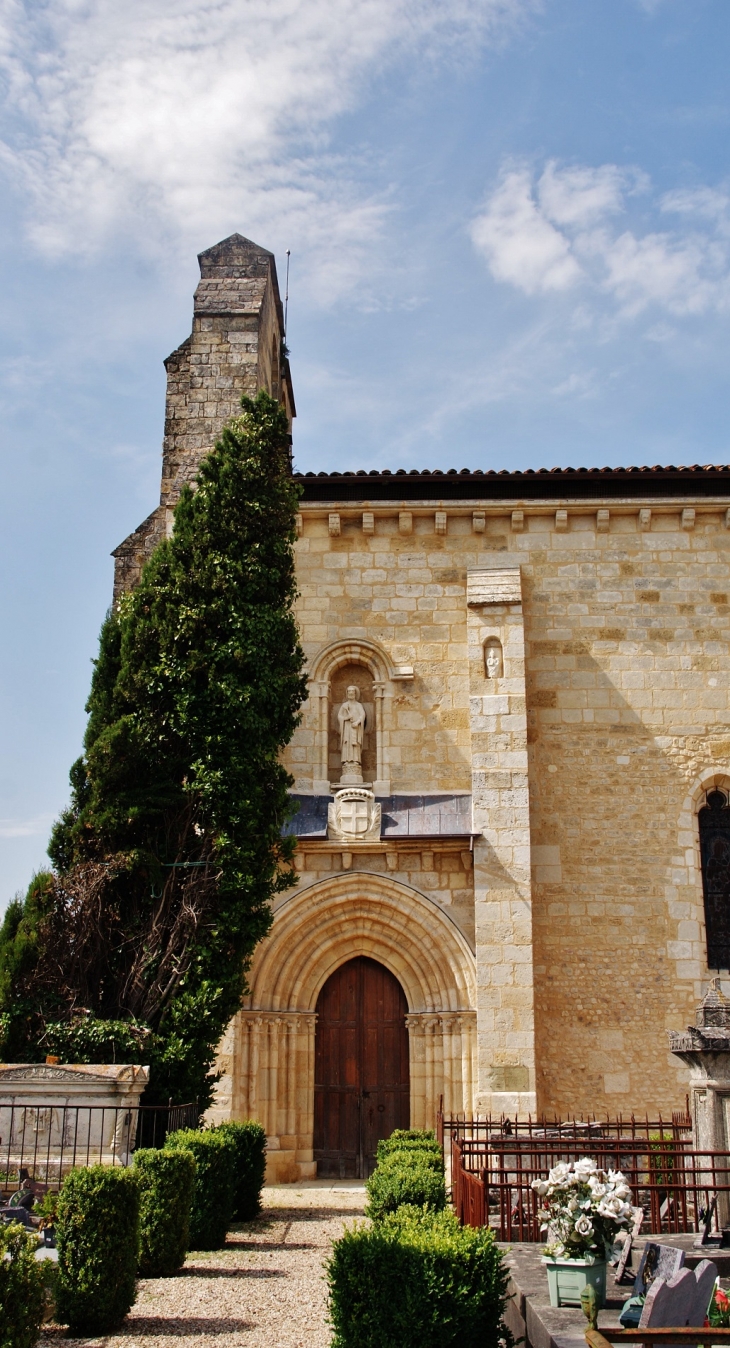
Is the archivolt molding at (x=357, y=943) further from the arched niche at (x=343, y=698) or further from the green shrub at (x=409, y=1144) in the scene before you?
the green shrub at (x=409, y=1144)

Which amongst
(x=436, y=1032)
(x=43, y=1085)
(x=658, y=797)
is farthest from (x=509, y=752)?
(x=43, y=1085)

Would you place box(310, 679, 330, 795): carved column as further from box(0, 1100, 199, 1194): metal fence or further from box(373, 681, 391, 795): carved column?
box(0, 1100, 199, 1194): metal fence

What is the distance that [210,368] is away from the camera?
15883 mm

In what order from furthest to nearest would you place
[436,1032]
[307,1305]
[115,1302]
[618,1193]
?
[436,1032]
[307,1305]
[115,1302]
[618,1193]

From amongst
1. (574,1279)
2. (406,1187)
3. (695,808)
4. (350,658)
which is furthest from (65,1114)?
(695,808)

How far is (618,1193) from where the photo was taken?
5625 millimetres

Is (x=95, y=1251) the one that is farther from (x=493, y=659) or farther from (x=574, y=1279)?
(x=493, y=659)

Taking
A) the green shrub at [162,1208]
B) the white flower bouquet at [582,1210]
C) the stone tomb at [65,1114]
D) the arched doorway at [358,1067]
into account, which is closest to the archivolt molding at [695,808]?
the arched doorway at [358,1067]

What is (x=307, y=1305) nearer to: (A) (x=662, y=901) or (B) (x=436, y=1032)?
(B) (x=436, y=1032)

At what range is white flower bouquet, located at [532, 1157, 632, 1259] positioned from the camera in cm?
540

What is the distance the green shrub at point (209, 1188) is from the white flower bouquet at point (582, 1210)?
3.53 m

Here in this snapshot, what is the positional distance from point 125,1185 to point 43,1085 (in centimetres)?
252

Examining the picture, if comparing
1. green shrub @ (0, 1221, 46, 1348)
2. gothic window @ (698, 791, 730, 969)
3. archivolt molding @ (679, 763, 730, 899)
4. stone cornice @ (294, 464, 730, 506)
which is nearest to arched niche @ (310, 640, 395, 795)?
stone cornice @ (294, 464, 730, 506)

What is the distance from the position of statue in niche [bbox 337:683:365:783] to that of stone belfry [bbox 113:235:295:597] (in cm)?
316
